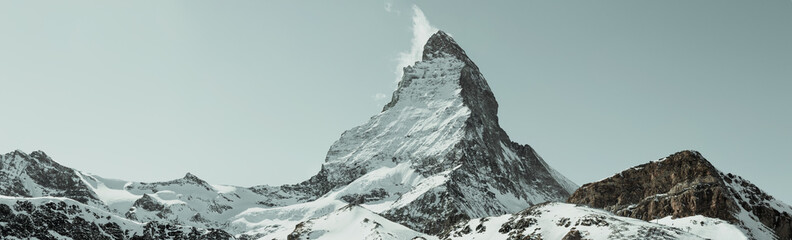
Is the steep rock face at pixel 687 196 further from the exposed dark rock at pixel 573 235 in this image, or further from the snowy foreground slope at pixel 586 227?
the exposed dark rock at pixel 573 235

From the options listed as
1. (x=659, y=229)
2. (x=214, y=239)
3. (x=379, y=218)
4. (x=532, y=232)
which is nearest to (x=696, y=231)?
(x=659, y=229)

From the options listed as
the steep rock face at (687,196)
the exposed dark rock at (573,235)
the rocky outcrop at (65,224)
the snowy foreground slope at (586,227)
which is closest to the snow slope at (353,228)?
the snowy foreground slope at (586,227)

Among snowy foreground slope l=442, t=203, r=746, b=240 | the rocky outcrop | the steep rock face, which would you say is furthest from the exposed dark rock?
the rocky outcrop

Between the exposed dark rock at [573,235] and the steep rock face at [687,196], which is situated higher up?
the steep rock face at [687,196]

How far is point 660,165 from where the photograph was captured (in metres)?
121

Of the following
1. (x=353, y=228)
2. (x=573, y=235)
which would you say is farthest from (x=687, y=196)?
(x=353, y=228)

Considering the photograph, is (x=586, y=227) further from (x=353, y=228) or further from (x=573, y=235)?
(x=353, y=228)

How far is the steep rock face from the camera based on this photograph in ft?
328

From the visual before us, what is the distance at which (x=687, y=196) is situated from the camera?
105438 mm

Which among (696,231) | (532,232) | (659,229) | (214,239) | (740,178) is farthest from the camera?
(214,239)

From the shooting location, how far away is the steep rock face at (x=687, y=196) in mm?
100000

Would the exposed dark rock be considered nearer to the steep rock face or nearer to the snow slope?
the steep rock face

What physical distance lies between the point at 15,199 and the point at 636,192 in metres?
127

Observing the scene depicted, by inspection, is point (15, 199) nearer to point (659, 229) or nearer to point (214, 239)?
point (214, 239)
